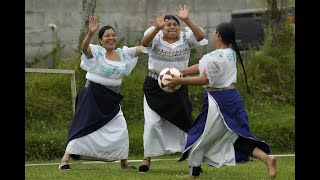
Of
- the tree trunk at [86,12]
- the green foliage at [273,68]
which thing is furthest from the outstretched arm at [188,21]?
the green foliage at [273,68]

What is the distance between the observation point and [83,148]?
1030 cm

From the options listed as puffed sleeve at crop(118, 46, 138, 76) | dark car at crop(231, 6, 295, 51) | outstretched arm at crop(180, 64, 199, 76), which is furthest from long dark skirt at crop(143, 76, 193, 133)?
dark car at crop(231, 6, 295, 51)

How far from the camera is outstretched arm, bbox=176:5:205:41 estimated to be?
9.70 meters

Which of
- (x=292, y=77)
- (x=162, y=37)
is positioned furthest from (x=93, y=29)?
(x=292, y=77)

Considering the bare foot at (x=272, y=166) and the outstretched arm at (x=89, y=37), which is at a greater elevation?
the outstretched arm at (x=89, y=37)

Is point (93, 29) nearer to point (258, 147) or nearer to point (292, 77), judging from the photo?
point (258, 147)

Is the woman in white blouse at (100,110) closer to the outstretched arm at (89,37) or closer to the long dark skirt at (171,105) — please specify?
the outstretched arm at (89,37)

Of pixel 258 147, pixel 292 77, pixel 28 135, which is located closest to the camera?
pixel 258 147

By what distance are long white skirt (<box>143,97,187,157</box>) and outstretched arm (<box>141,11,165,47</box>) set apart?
0.73 m

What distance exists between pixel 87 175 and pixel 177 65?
165 centimetres

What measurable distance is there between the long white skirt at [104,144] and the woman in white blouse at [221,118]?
148 centimetres

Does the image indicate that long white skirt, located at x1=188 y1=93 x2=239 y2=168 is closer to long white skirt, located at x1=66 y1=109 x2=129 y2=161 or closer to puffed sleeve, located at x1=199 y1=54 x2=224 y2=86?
puffed sleeve, located at x1=199 y1=54 x2=224 y2=86

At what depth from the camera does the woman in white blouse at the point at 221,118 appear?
888cm

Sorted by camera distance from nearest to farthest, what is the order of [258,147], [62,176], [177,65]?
[258,147], [62,176], [177,65]
